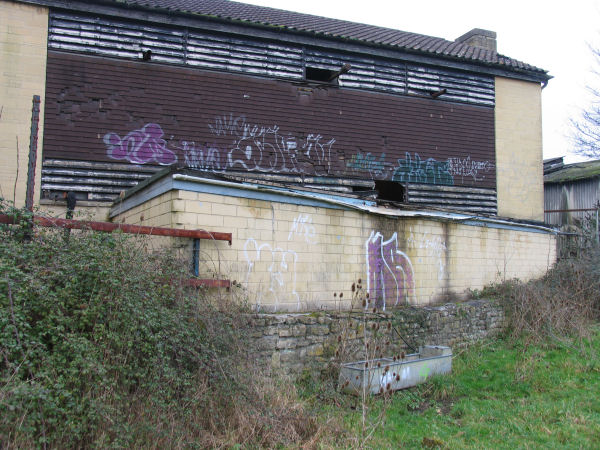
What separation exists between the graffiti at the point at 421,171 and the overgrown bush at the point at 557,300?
158 inches

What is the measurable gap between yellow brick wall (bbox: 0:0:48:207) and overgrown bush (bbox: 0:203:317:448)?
6.34 m

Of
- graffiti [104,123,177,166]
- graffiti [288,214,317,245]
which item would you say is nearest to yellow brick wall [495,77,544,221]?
graffiti [288,214,317,245]

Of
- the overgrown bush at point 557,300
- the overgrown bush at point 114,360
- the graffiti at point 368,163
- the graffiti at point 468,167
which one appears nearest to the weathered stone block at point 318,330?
the overgrown bush at point 114,360

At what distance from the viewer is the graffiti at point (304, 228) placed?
8.45 m

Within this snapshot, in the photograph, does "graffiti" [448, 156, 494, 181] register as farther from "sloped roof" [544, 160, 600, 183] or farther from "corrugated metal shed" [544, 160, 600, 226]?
"sloped roof" [544, 160, 600, 183]

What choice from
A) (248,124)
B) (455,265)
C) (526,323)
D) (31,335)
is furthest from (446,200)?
(31,335)

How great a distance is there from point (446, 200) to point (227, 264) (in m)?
9.48

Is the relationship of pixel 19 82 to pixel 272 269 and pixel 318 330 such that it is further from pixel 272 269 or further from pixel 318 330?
pixel 318 330

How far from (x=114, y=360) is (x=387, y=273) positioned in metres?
6.27

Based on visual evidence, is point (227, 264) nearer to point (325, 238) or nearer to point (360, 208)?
point (325, 238)

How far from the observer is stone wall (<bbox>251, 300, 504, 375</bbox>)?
715cm

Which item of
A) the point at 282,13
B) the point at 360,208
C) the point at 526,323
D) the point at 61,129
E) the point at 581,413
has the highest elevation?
the point at 282,13

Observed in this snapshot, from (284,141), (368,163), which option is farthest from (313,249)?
(368,163)

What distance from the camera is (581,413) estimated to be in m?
6.34
